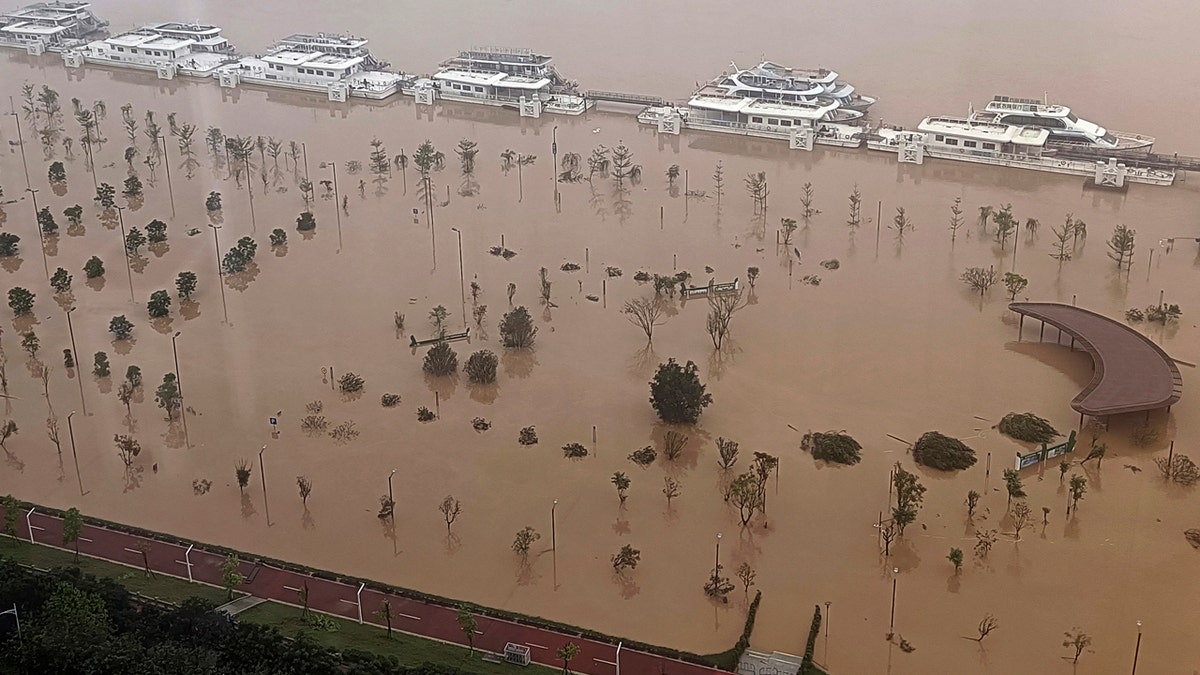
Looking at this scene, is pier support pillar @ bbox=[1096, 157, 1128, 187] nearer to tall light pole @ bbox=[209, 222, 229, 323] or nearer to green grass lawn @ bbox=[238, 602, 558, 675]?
tall light pole @ bbox=[209, 222, 229, 323]

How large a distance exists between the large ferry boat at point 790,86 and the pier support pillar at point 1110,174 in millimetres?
3090

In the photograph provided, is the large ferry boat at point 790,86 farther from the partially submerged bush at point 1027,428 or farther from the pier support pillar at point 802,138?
the partially submerged bush at point 1027,428

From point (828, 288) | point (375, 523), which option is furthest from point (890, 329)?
point (375, 523)

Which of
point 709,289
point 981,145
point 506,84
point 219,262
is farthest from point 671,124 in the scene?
point 219,262

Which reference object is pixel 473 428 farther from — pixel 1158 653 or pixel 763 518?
pixel 1158 653

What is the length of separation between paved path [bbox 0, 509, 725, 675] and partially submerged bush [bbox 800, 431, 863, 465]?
2.13m

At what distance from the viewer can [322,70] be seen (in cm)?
1597

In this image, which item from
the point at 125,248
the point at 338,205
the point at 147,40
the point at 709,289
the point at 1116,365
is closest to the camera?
the point at 1116,365

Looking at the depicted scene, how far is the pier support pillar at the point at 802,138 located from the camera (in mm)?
13484

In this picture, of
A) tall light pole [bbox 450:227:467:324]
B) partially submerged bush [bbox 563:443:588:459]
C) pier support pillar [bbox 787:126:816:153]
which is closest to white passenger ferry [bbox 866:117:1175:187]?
pier support pillar [bbox 787:126:816:153]

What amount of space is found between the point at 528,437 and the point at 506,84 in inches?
320

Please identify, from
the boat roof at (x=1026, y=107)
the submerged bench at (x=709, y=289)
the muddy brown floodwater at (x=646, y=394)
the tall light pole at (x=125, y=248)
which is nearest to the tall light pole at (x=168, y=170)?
the muddy brown floodwater at (x=646, y=394)

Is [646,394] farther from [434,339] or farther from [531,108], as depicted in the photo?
[531,108]

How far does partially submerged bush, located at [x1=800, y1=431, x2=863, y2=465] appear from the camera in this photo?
25.5ft
